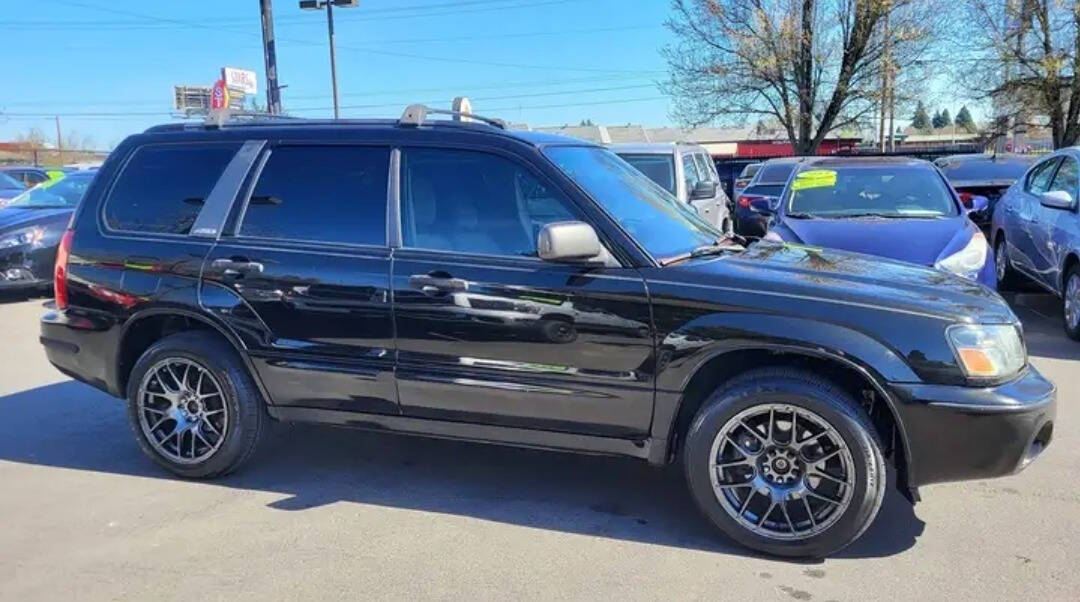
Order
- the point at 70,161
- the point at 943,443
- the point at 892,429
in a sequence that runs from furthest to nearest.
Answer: the point at 70,161, the point at 892,429, the point at 943,443

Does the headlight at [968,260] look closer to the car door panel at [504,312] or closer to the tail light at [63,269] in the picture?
the car door panel at [504,312]

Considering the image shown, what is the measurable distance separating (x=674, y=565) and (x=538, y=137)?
2.13 meters

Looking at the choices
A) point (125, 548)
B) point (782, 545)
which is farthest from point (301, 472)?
point (782, 545)

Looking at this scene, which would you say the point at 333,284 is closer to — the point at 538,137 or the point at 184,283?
the point at 184,283

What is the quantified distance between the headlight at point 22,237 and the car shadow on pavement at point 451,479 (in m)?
5.20

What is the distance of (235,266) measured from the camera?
430 cm

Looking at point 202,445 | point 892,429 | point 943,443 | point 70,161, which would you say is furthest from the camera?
point 70,161

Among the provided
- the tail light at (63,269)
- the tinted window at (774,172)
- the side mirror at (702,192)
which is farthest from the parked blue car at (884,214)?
the tinted window at (774,172)

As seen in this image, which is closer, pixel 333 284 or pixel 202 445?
pixel 333 284

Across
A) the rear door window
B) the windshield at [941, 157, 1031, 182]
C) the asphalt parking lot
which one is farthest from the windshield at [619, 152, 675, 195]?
the asphalt parking lot

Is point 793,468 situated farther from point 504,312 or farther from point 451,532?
point 451,532

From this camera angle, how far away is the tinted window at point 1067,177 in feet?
25.4

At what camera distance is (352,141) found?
170 inches

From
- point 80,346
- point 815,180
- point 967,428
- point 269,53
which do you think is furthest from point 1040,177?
point 269,53
